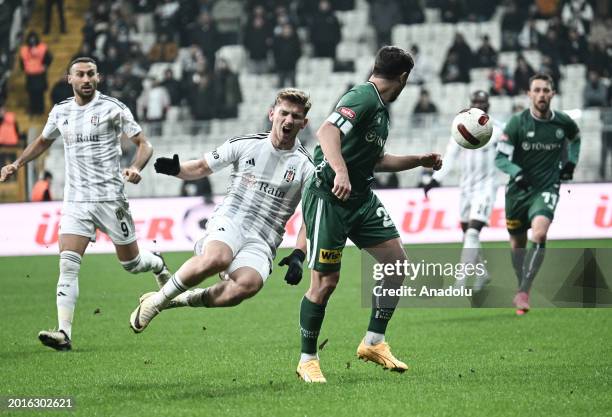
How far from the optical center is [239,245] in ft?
25.4

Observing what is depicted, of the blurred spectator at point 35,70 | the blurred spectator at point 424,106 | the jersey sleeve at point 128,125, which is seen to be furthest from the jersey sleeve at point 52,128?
the blurred spectator at point 35,70

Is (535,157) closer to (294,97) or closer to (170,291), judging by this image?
(294,97)

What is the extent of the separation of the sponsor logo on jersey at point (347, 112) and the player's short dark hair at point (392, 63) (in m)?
0.39

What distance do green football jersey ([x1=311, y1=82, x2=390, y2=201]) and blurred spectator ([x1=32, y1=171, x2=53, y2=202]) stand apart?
1324 centimetres

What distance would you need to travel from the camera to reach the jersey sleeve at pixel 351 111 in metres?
7.00

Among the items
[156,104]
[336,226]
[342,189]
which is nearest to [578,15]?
[156,104]

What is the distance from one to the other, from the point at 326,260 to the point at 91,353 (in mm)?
2559

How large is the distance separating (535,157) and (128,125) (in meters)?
4.29

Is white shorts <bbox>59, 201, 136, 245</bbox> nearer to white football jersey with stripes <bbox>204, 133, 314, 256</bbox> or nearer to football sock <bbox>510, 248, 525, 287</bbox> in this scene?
white football jersey with stripes <bbox>204, 133, 314, 256</bbox>

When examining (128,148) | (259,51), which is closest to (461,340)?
(128,148)

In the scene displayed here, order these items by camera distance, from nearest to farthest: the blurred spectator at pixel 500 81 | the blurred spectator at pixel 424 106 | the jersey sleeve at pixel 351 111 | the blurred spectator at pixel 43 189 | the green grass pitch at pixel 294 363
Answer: the green grass pitch at pixel 294 363 → the jersey sleeve at pixel 351 111 → the blurred spectator at pixel 43 189 → the blurred spectator at pixel 424 106 → the blurred spectator at pixel 500 81

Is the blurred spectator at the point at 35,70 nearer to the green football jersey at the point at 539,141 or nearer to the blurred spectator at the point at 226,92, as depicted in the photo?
the blurred spectator at the point at 226,92

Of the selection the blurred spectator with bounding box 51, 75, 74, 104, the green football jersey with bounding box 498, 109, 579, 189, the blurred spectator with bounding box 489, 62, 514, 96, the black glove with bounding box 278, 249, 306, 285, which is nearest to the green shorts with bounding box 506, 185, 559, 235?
the green football jersey with bounding box 498, 109, 579, 189

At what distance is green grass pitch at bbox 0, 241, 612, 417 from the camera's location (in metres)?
6.40
